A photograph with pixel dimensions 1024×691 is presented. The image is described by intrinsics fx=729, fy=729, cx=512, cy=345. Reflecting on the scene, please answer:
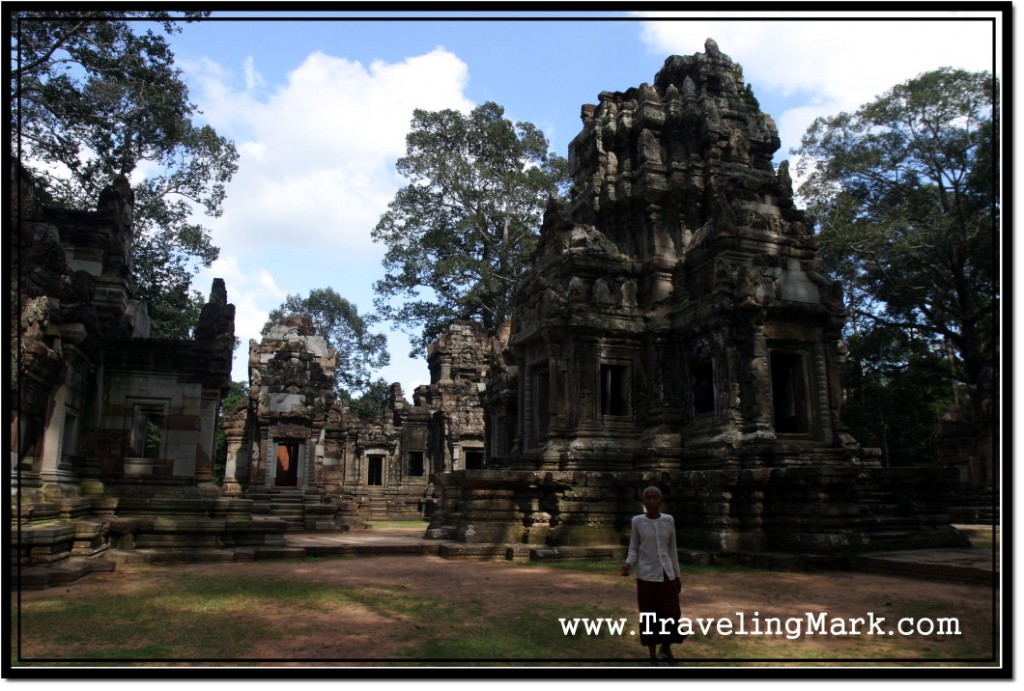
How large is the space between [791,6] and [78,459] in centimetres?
1254

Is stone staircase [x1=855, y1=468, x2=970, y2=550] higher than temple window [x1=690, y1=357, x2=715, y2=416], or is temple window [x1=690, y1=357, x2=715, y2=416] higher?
temple window [x1=690, y1=357, x2=715, y2=416]

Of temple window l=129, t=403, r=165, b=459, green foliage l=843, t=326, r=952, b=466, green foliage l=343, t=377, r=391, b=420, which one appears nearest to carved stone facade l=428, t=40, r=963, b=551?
temple window l=129, t=403, r=165, b=459

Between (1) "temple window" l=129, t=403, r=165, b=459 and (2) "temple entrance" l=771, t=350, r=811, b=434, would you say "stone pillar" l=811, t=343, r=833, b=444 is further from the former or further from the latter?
(1) "temple window" l=129, t=403, r=165, b=459

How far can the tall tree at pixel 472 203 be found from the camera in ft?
99.1

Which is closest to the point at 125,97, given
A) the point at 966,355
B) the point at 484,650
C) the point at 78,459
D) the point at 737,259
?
the point at 78,459

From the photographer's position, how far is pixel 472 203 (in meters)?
30.9

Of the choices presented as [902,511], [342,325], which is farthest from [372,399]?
[902,511]

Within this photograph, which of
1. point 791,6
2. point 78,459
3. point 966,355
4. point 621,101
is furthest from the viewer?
point 966,355

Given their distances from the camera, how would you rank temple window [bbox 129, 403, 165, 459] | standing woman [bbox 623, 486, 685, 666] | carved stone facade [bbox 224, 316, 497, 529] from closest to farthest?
1. standing woman [bbox 623, 486, 685, 666]
2. temple window [bbox 129, 403, 165, 459]
3. carved stone facade [bbox 224, 316, 497, 529]

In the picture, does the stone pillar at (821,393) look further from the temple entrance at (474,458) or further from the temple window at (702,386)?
the temple entrance at (474,458)

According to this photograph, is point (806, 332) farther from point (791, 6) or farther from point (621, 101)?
point (791, 6)

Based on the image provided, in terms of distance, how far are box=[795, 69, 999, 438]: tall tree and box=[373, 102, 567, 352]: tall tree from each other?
1106 cm

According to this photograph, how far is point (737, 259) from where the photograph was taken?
14555 mm

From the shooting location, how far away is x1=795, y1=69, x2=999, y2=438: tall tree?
24453mm
